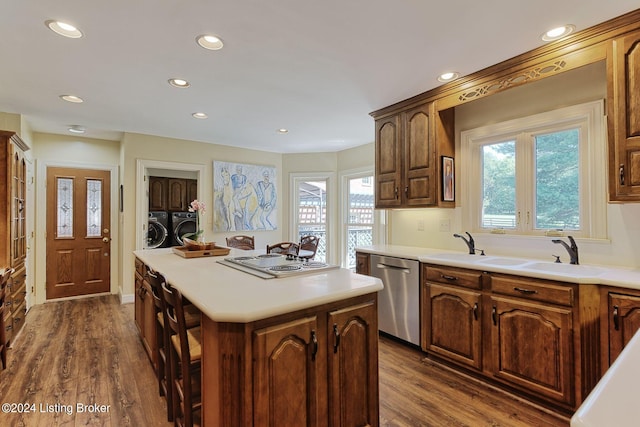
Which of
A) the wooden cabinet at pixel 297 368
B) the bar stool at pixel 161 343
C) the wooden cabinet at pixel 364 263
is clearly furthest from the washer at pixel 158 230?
the wooden cabinet at pixel 297 368

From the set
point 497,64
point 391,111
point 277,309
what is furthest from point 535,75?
point 277,309

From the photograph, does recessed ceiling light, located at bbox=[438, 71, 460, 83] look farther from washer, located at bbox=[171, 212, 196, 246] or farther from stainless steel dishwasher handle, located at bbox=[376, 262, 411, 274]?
washer, located at bbox=[171, 212, 196, 246]

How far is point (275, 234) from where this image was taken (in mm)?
5906

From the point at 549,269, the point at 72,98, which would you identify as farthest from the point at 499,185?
the point at 72,98

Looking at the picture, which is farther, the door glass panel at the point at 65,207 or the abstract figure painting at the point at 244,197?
the abstract figure painting at the point at 244,197

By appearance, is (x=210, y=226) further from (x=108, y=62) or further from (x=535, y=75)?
(x=535, y=75)

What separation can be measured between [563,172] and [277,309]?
2.63 m

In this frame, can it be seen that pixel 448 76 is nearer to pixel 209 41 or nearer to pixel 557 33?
pixel 557 33

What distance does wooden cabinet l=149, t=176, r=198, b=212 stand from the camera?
6695mm

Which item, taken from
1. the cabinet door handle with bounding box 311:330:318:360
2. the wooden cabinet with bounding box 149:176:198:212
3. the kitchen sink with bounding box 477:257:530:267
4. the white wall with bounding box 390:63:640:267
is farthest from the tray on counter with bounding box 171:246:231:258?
the wooden cabinet with bounding box 149:176:198:212

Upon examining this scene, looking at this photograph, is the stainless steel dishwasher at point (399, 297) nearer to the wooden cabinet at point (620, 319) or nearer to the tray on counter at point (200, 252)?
the wooden cabinet at point (620, 319)

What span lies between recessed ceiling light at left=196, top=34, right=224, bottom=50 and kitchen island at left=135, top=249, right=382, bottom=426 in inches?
62.7

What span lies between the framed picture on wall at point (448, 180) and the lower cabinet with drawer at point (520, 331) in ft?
2.55

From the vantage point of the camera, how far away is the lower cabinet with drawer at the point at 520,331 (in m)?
1.95
